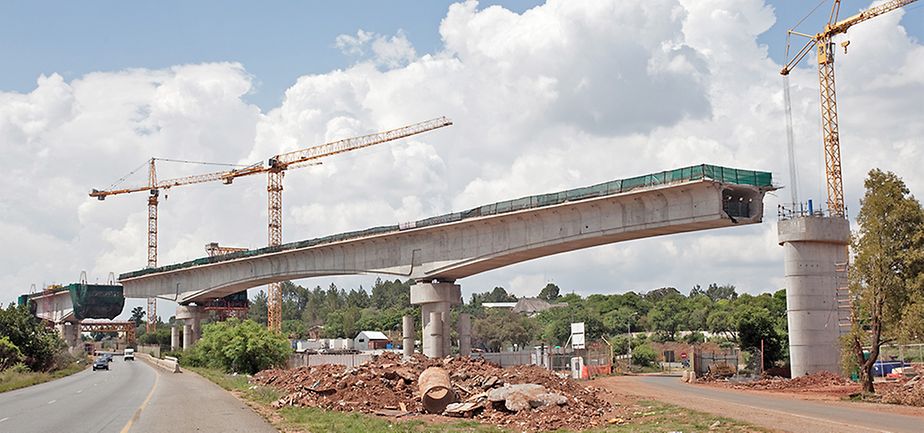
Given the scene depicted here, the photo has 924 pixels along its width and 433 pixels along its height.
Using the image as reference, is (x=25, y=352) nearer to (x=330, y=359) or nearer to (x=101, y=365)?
(x=101, y=365)

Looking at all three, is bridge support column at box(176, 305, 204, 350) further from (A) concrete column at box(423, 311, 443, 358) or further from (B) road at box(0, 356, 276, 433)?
(B) road at box(0, 356, 276, 433)

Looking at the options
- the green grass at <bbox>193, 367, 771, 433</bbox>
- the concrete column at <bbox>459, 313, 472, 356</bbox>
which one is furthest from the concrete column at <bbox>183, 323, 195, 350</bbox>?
the green grass at <bbox>193, 367, 771, 433</bbox>

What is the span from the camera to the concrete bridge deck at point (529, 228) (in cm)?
4303

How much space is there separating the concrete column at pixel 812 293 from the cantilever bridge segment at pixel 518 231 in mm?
3431

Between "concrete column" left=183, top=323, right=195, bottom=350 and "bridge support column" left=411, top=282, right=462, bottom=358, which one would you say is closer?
"bridge support column" left=411, top=282, right=462, bottom=358

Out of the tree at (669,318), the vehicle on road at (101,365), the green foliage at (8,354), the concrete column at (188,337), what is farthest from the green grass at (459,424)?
the tree at (669,318)

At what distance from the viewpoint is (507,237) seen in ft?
177

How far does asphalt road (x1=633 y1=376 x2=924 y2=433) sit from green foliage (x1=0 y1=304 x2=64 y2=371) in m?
48.0

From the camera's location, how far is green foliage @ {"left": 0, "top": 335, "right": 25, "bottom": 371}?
5834cm

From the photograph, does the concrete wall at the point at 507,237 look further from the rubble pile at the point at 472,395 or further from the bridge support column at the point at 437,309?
the rubble pile at the point at 472,395

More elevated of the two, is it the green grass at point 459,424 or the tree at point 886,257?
the tree at point 886,257

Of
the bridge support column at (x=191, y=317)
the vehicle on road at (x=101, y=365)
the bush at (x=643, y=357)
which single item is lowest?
the bush at (x=643, y=357)

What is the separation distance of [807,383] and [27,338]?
54521 mm

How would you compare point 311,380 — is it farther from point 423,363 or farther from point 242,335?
point 242,335
